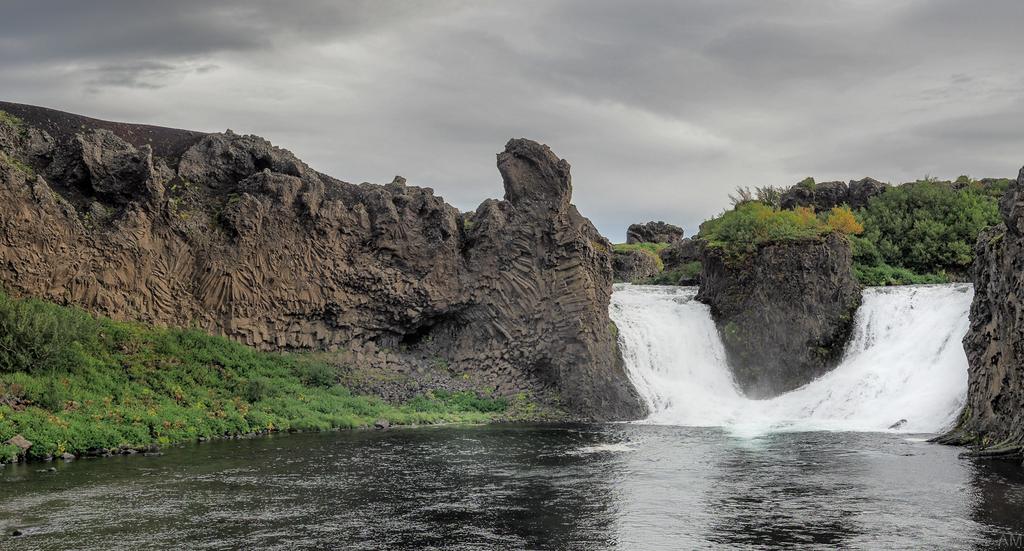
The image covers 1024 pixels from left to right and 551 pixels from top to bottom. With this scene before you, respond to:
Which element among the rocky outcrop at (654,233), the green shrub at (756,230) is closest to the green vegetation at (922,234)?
the green shrub at (756,230)

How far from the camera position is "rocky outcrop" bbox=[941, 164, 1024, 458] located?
2733 cm

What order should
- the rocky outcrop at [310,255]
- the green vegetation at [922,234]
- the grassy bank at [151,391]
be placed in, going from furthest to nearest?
the green vegetation at [922,234]
the rocky outcrop at [310,255]
the grassy bank at [151,391]

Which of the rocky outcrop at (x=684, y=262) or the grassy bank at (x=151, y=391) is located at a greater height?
the rocky outcrop at (x=684, y=262)

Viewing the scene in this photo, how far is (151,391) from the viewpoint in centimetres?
3422

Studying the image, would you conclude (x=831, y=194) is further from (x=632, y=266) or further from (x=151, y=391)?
(x=151, y=391)

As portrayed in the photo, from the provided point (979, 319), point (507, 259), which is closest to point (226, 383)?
point (507, 259)

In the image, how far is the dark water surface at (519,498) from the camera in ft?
55.1

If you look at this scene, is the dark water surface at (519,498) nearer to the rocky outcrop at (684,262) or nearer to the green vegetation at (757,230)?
the green vegetation at (757,230)

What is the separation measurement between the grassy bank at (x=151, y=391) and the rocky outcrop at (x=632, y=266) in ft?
128

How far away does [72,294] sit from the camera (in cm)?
3712

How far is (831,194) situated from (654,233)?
39.7 metres

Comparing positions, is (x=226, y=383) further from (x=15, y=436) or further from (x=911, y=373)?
(x=911, y=373)

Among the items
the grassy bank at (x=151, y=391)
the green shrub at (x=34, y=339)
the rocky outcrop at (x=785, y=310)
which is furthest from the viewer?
the rocky outcrop at (x=785, y=310)

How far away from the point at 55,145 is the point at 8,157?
2344 millimetres
